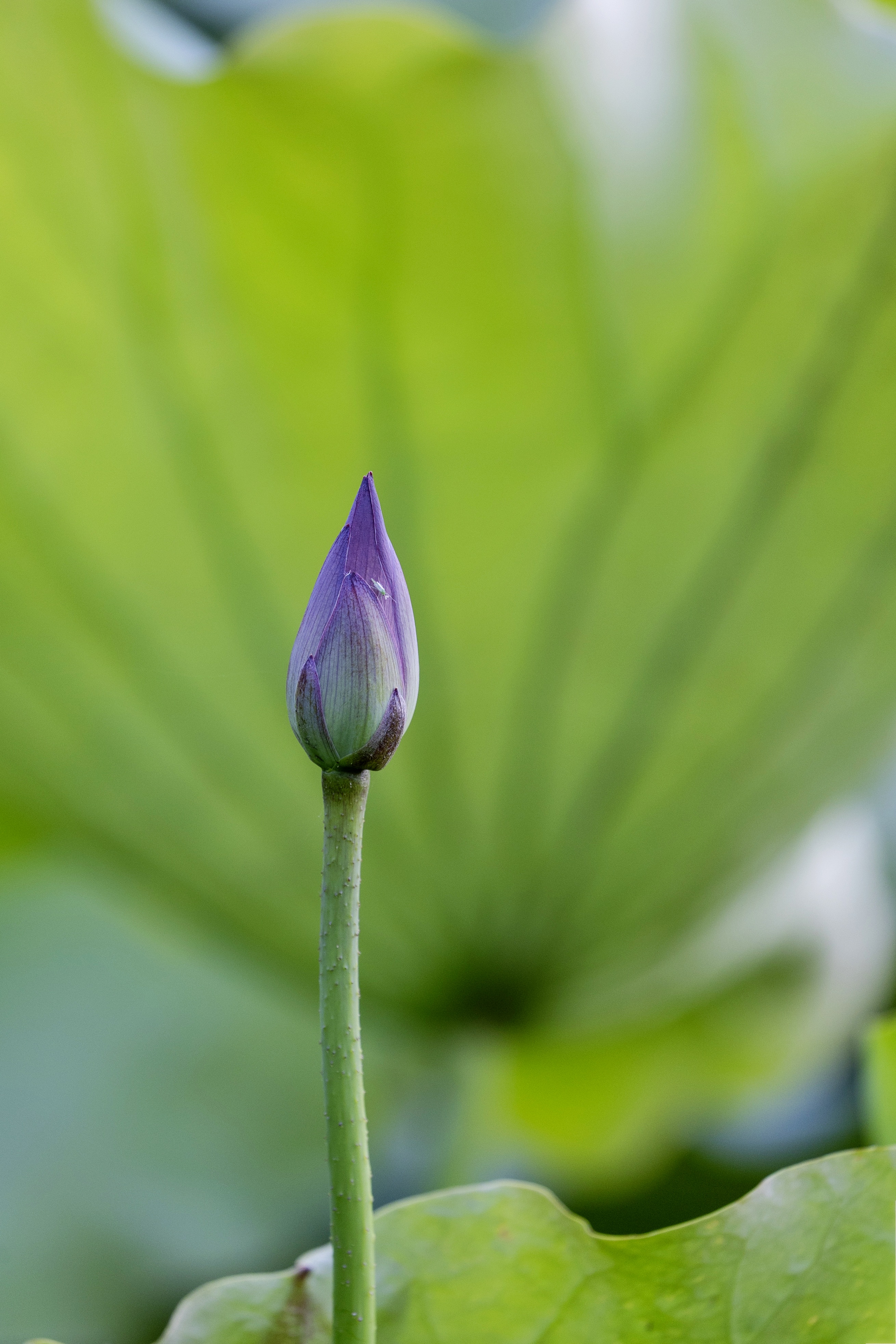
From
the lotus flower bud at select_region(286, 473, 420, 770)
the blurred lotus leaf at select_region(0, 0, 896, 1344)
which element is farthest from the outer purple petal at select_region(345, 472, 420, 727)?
the blurred lotus leaf at select_region(0, 0, 896, 1344)

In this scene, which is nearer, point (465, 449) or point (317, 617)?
point (317, 617)

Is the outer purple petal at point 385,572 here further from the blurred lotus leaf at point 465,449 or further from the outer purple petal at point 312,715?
the blurred lotus leaf at point 465,449

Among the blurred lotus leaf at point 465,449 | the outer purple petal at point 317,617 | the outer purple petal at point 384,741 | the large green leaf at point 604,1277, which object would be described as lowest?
the large green leaf at point 604,1277

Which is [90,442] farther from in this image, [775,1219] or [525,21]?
[525,21]

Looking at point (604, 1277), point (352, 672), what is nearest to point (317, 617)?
point (352, 672)

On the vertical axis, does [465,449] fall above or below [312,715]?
above

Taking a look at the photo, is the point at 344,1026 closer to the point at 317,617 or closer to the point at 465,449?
the point at 317,617

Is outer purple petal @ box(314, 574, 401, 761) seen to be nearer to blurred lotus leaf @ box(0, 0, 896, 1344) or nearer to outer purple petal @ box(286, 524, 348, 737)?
outer purple petal @ box(286, 524, 348, 737)

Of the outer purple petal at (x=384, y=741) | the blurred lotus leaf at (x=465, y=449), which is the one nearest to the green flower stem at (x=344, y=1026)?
the outer purple petal at (x=384, y=741)
